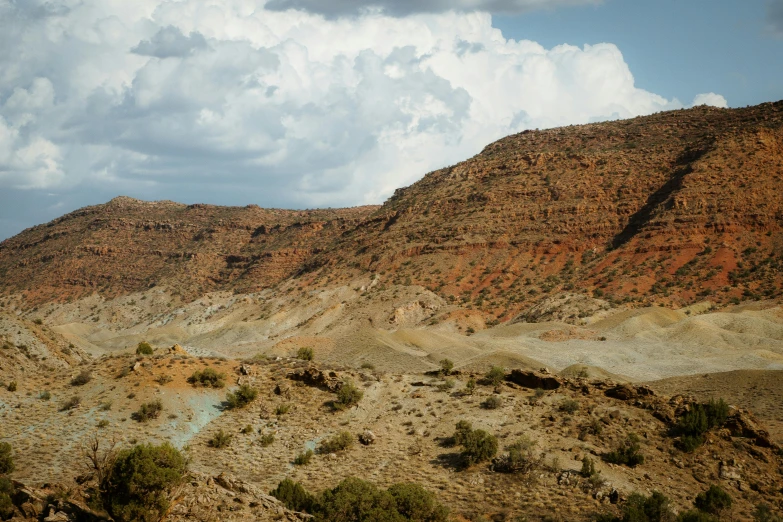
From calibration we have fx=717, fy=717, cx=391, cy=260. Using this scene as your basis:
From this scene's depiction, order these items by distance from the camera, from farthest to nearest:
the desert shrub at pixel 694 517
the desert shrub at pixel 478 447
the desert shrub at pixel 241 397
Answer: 1. the desert shrub at pixel 241 397
2. the desert shrub at pixel 478 447
3. the desert shrub at pixel 694 517

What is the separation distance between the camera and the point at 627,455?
2128cm

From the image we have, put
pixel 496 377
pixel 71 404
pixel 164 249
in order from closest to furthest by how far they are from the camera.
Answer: pixel 71 404 < pixel 496 377 < pixel 164 249

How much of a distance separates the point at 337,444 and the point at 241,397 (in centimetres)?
470

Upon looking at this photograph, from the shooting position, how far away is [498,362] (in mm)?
42500

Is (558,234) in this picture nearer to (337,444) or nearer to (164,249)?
(337,444)

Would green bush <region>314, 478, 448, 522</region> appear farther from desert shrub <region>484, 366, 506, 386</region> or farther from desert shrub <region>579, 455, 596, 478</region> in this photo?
desert shrub <region>484, 366, 506, 386</region>

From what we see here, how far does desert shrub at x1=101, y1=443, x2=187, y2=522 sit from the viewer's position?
632 inches

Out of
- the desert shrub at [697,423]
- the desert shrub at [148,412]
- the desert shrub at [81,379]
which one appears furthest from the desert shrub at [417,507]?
Answer: the desert shrub at [81,379]

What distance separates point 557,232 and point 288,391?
58034mm

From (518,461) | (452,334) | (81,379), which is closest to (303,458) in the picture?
(518,461)

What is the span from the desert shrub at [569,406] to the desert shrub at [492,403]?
2102 millimetres

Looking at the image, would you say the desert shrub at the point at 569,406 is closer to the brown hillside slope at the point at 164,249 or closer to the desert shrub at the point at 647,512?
the desert shrub at the point at 647,512

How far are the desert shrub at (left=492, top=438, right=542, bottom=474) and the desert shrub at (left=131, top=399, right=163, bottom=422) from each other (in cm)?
1152

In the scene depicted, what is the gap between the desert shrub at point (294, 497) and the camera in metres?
18.6
